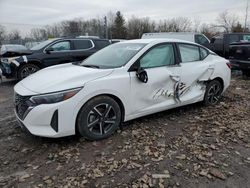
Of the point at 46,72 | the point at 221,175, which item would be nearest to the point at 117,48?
the point at 46,72

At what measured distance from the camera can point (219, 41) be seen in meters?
13.7

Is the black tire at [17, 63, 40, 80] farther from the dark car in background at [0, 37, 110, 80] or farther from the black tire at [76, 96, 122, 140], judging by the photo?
the black tire at [76, 96, 122, 140]

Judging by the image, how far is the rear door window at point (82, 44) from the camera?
9.79 meters

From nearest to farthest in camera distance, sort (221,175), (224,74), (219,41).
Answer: (221,175), (224,74), (219,41)

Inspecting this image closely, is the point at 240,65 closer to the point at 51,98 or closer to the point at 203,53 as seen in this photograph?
the point at 203,53

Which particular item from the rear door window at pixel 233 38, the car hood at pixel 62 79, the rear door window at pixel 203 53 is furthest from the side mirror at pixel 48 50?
Answer: the rear door window at pixel 233 38

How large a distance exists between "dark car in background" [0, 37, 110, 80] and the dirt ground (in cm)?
439

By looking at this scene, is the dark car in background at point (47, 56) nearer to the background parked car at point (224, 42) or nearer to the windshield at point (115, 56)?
the windshield at point (115, 56)

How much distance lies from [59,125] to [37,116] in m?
0.32

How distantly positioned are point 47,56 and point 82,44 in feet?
4.77

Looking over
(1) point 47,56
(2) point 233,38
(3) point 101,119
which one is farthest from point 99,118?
(2) point 233,38

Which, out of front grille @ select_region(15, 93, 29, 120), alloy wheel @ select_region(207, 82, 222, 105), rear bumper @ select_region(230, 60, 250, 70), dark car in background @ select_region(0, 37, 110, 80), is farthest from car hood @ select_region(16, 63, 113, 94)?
rear bumper @ select_region(230, 60, 250, 70)

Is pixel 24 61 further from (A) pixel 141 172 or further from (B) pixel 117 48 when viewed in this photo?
(A) pixel 141 172

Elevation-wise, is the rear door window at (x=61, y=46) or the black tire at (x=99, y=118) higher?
the rear door window at (x=61, y=46)
